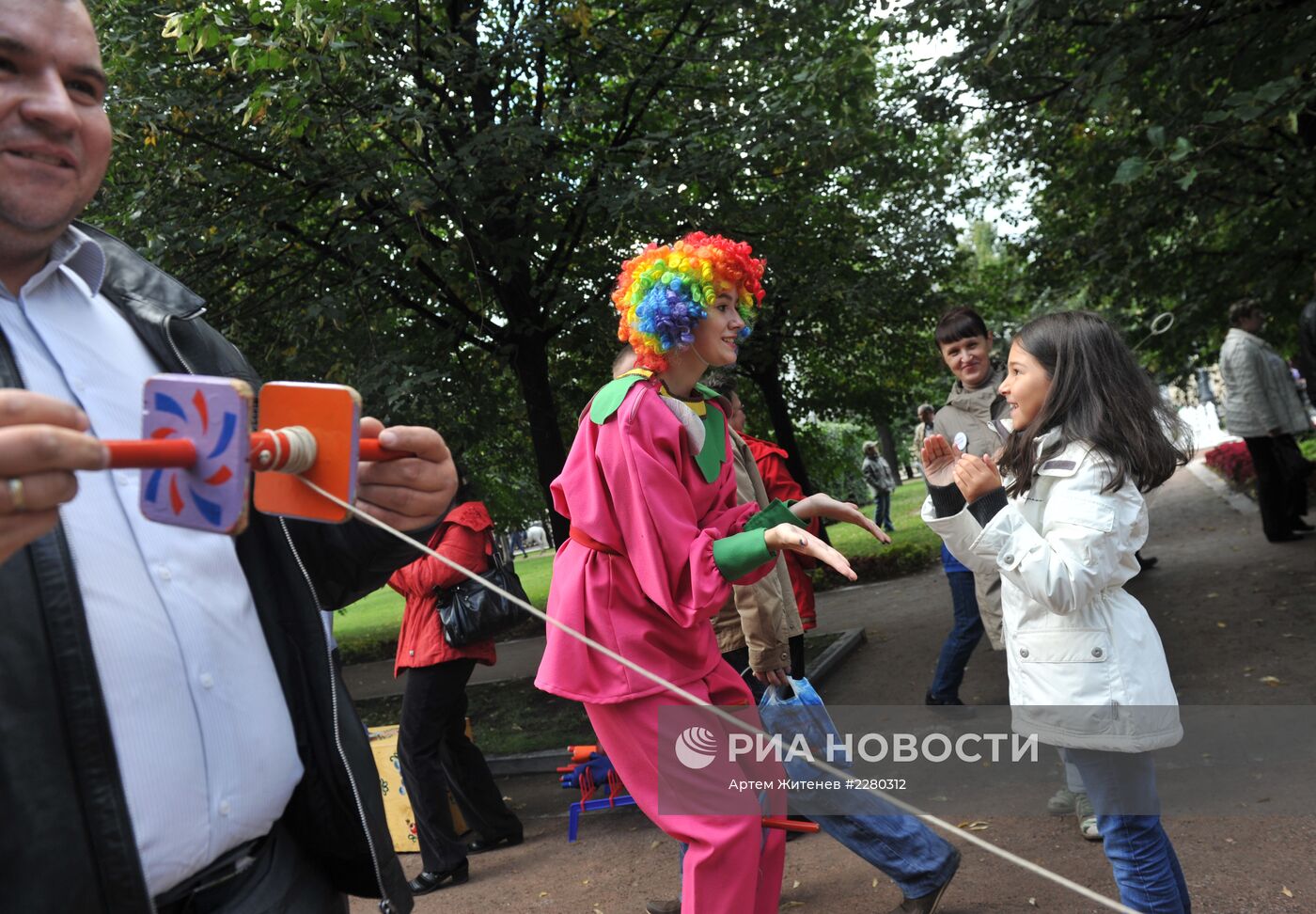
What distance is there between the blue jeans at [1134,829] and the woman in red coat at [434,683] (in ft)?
10.4

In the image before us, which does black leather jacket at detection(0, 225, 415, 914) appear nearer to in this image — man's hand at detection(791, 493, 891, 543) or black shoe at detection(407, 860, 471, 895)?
man's hand at detection(791, 493, 891, 543)

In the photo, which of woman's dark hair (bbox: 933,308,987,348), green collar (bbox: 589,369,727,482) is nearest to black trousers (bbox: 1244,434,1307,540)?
woman's dark hair (bbox: 933,308,987,348)

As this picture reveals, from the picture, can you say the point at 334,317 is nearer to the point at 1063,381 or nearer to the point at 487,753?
the point at 487,753

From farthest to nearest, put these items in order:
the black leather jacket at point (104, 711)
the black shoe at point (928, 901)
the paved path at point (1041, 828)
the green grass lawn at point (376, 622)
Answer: the green grass lawn at point (376, 622), the paved path at point (1041, 828), the black shoe at point (928, 901), the black leather jacket at point (104, 711)

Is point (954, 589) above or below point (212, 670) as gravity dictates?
below

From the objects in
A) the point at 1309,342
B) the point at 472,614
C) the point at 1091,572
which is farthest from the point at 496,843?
the point at 1309,342

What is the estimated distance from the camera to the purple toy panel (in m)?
1.35

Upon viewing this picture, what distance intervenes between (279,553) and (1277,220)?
10.5 metres

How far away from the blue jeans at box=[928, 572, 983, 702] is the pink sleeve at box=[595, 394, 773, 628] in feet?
11.2

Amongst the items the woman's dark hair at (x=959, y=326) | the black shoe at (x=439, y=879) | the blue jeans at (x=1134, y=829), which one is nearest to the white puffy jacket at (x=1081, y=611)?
the blue jeans at (x=1134, y=829)

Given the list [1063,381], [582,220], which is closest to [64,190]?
[1063,381]

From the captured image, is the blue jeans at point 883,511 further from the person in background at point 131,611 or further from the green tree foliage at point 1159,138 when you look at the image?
the person in background at point 131,611

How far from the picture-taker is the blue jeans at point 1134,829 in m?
3.07

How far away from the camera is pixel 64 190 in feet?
5.52
